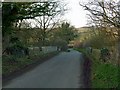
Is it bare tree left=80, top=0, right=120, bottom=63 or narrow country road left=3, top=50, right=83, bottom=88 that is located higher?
bare tree left=80, top=0, right=120, bottom=63

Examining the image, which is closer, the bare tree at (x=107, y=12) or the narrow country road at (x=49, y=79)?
the narrow country road at (x=49, y=79)

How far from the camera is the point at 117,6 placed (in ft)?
64.0

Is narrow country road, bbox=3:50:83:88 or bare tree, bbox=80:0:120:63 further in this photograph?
bare tree, bbox=80:0:120:63

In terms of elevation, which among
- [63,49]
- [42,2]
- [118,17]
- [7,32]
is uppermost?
[42,2]

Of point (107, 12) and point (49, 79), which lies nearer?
point (49, 79)

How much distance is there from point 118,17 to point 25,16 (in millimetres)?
7883

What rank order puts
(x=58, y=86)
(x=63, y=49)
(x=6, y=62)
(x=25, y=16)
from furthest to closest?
1. (x=63, y=49)
2. (x=25, y=16)
3. (x=6, y=62)
4. (x=58, y=86)

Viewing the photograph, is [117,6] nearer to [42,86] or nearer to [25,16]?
[25,16]

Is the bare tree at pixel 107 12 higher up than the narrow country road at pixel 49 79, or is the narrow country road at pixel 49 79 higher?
the bare tree at pixel 107 12

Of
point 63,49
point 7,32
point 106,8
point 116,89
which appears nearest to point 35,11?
point 7,32

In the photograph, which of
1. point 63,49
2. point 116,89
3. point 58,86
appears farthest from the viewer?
point 63,49

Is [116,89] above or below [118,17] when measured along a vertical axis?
below

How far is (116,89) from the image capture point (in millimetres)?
9039

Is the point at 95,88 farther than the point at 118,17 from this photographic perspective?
No
